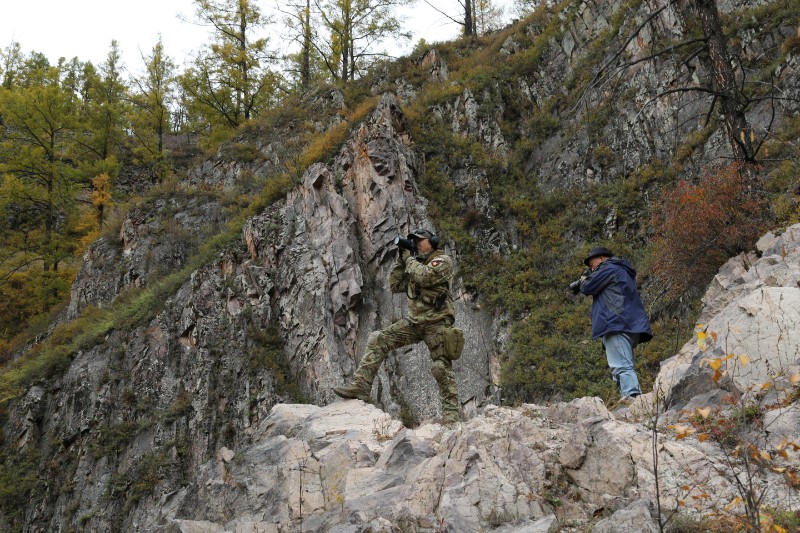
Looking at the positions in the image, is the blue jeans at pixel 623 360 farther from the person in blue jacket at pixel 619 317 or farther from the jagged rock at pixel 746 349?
the jagged rock at pixel 746 349

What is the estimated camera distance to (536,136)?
58.6 feet

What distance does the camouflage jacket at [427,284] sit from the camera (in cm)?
664

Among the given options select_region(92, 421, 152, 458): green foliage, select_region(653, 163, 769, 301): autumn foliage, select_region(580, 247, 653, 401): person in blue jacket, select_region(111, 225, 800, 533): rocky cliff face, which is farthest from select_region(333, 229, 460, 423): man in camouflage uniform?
select_region(92, 421, 152, 458): green foliage

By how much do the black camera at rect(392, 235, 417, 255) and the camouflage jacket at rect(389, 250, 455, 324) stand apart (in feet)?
0.44

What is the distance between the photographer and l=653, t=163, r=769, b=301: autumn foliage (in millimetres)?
8453

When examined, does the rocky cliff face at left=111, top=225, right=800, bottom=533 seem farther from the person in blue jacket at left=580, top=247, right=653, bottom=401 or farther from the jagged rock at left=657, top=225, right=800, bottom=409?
the person in blue jacket at left=580, top=247, right=653, bottom=401

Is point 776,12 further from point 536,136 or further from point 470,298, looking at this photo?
point 470,298

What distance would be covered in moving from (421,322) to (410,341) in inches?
11.0

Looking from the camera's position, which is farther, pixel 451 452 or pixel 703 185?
pixel 703 185

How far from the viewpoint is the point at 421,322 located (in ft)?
22.6

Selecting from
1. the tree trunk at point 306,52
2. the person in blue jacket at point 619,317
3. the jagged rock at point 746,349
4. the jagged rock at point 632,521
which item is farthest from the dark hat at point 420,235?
the tree trunk at point 306,52

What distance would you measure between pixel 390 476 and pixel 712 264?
6.53 m

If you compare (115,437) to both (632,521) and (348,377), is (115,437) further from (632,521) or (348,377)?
(632,521)

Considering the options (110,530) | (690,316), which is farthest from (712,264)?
(110,530)
